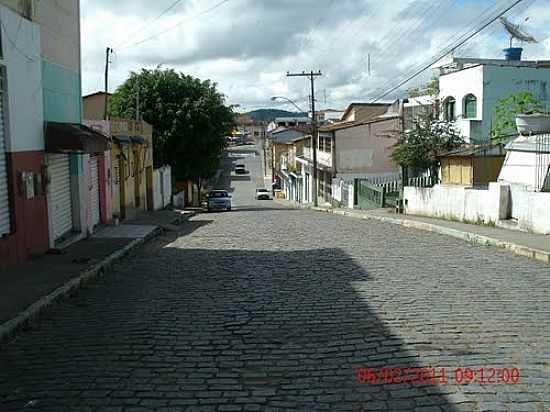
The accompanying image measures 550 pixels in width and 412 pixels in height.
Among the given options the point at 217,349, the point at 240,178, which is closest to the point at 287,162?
the point at 240,178

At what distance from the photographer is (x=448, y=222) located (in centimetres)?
2036

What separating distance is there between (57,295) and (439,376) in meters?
5.68

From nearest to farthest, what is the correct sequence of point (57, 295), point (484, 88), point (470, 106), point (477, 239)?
point (57, 295)
point (477, 239)
point (484, 88)
point (470, 106)

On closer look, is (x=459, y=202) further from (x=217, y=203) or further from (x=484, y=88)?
(x=217, y=203)

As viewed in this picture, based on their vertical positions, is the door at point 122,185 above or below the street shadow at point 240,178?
above

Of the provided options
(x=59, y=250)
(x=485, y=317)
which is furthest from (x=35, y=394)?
(x=59, y=250)

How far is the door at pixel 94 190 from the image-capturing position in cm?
1832

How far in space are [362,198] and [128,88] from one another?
17.5m

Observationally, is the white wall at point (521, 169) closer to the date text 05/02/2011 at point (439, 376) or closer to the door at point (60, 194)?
the door at point (60, 194)

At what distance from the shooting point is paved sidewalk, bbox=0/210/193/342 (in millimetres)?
7680

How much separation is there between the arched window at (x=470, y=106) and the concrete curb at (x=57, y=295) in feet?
66.2

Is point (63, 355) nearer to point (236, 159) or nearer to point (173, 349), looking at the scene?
point (173, 349)

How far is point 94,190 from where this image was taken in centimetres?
1867

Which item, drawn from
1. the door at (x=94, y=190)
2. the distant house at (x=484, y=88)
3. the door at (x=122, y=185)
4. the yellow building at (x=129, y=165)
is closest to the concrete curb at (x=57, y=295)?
the door at (x=94, y=190)
